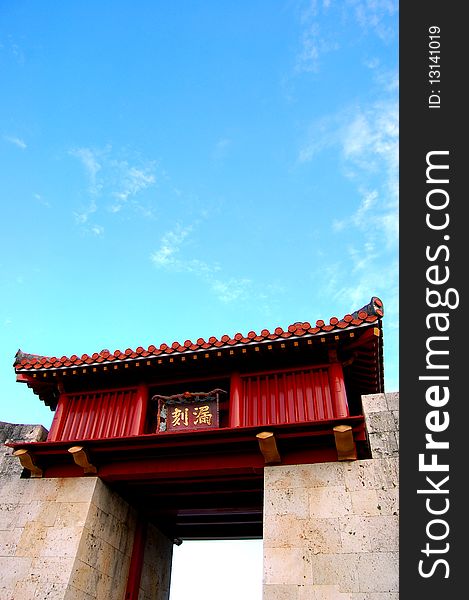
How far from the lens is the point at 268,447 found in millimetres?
8453

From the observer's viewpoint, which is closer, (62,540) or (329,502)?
(329,502)

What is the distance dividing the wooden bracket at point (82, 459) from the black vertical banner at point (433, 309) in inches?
223

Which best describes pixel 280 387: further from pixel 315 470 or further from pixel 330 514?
pixel 330 514

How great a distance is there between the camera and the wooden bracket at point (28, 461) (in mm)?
9500

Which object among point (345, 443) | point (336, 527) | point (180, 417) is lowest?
point (336, 527)

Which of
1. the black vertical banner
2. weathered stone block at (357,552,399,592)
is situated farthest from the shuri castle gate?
the black vertical banner

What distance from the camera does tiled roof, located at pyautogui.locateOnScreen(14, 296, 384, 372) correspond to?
902 centimetres

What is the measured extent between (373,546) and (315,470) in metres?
1.45

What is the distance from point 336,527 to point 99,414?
5128 millimetres

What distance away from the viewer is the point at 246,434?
862 centimetres

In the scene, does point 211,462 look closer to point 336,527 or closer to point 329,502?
point 329,502

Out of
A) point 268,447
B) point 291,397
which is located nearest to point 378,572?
point 268,447

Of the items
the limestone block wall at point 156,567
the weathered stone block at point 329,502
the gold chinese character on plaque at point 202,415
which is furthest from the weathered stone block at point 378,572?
the limestone block wall at point 156,567

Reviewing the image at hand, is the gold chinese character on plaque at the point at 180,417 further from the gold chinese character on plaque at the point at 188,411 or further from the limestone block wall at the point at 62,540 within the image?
the limestone block wall at the point at 62,540
